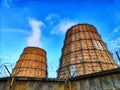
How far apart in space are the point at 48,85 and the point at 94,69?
10731 mm

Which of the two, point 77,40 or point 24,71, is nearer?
point 77,40

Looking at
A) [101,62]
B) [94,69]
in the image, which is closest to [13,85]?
[94,69]

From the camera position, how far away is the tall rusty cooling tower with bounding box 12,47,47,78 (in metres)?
22.5

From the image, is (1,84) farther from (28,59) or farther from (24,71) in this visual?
(28,59)

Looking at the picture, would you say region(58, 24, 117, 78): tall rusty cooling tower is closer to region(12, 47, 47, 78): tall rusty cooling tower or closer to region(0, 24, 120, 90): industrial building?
region(0, 24, 120, 90): industrial building

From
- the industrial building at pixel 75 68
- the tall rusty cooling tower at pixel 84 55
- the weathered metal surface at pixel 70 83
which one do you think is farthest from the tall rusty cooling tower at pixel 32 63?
the weathered metal surface at pixel 70 83

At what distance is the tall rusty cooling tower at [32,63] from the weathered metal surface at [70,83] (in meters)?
14.8

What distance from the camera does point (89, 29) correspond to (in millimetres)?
22672

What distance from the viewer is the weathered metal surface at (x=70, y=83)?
6.85 m

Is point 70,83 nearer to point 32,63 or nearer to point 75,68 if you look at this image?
point 75,68

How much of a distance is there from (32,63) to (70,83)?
17.2m

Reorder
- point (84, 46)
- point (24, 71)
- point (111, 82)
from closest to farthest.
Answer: point (111, 82) → point (84, 46) → point (24, 71)

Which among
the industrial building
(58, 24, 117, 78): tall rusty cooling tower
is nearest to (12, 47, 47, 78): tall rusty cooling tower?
the industrial building

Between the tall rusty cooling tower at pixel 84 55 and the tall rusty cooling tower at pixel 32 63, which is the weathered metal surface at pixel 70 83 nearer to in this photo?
the tall rusty cooling tower at pixel 84 55
